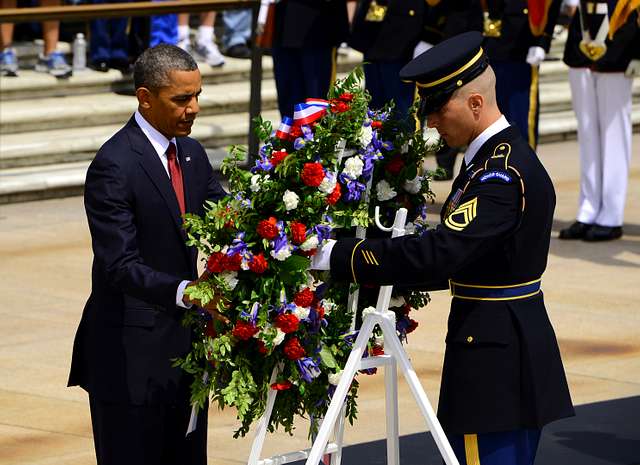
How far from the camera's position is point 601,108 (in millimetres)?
10594

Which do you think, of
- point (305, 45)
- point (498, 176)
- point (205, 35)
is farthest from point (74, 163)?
point (498, 176)

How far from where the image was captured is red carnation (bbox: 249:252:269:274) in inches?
174

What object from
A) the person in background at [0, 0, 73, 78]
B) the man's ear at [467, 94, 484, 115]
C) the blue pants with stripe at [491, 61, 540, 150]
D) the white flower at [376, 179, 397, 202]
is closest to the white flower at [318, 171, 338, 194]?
the white flower at [376, 179, 397, 202]

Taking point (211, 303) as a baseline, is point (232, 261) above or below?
above

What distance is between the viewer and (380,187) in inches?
186

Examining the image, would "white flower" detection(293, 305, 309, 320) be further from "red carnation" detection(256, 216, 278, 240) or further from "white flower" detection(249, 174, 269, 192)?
"white flower" detection(249, 174, 269, 192)

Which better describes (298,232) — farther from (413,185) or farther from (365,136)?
(413,185)

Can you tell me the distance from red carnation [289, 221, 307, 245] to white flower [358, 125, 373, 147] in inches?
12.7

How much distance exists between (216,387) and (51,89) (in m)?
9.24

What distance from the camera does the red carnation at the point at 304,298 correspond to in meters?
4.49

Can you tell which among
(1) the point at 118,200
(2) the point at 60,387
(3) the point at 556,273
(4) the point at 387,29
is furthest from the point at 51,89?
(1) the point at 118,200

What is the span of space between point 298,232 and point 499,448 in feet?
2.80

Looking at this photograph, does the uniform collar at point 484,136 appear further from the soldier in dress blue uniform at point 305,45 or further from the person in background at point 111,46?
the person in background at point 111,46

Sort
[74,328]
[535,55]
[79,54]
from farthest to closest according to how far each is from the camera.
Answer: [79,54] → [535,55] → [74,328]
